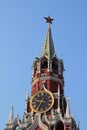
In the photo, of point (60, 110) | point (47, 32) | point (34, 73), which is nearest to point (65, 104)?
point (60, 110)

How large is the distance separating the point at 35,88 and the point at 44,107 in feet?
17.2

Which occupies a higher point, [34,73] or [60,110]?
[34,73]

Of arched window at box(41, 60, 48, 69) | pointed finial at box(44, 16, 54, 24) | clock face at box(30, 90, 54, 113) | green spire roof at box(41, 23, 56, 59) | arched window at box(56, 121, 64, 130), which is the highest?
pointed finial at box(44, 16, 54, 24)

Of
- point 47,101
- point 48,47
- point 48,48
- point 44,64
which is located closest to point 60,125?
point 47,101

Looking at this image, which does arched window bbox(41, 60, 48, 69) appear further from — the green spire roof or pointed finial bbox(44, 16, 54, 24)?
pointed finial bbox(44, 16, 54, 24)

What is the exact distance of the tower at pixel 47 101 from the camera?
73.0 m

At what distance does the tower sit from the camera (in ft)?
240

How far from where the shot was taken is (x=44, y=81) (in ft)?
260

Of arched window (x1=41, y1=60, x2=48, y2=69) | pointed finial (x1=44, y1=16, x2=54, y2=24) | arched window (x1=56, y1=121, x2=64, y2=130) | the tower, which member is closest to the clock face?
the tower

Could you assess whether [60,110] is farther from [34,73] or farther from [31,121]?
[34,73]

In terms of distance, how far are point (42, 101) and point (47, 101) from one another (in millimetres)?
642

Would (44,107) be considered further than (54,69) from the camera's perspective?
No

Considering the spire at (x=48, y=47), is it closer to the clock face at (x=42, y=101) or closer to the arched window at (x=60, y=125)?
the clock face at (x=42, y=101)

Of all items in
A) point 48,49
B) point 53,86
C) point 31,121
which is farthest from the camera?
point 48,49
